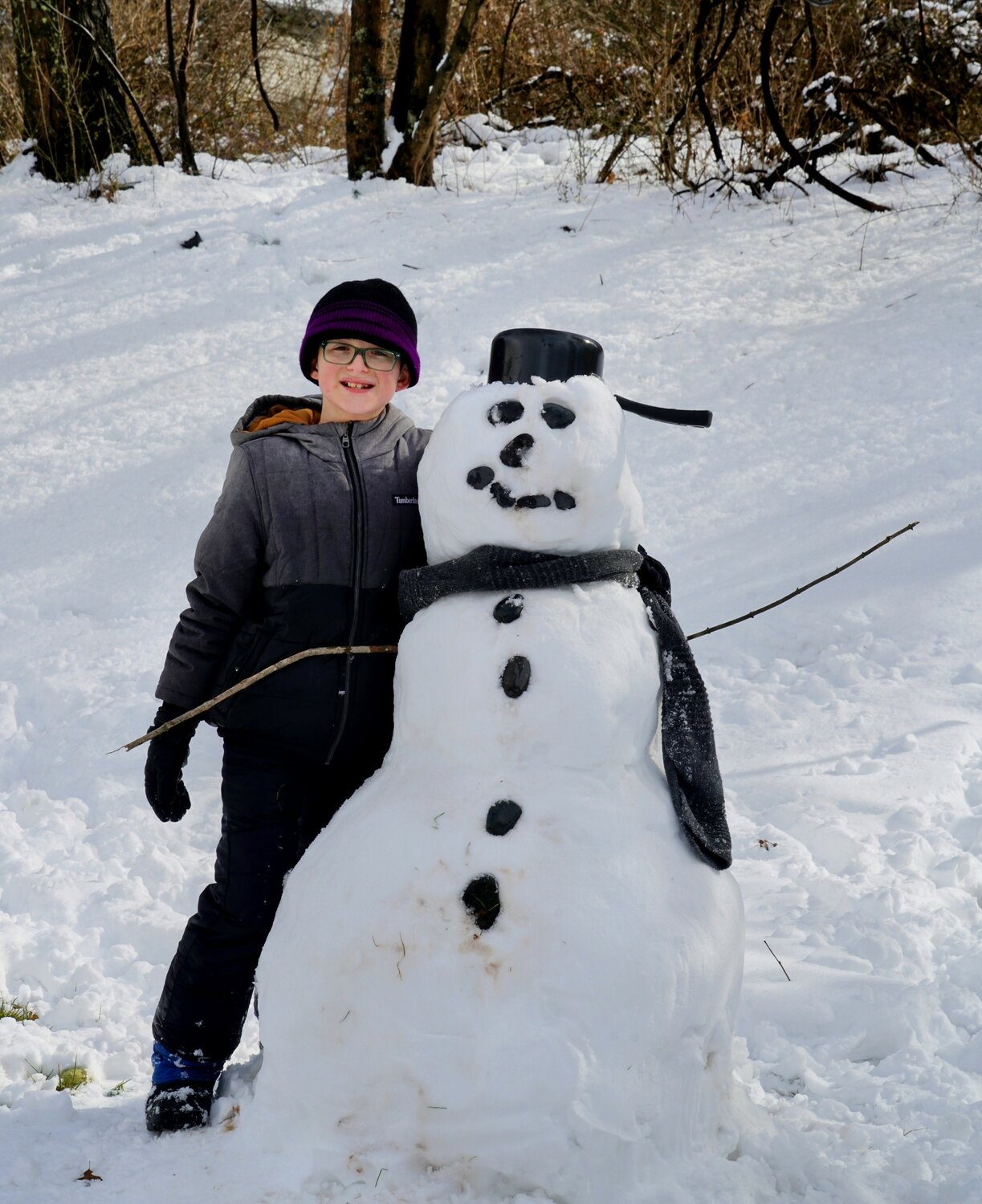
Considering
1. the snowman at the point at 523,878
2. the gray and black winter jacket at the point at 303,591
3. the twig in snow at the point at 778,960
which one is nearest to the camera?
the snowman at the point at 523,878

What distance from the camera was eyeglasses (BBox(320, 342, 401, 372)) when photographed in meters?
2.26

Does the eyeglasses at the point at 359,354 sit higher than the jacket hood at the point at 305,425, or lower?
higher

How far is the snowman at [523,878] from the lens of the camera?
1657 mm

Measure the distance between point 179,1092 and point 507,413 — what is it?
1.38m

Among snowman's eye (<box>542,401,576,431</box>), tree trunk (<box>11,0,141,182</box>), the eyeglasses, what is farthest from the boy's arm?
tree trunk (<box>11,0,141,182</box>)

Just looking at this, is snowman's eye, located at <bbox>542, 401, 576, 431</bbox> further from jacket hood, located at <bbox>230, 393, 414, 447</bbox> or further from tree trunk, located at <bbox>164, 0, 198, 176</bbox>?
tree trunk, located at <bbox>164, 0, 198, 176</bbox>

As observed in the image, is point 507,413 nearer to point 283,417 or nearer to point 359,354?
point 359,354

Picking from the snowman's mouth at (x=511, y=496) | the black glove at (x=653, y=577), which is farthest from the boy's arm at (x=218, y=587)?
the black glove at (x=653, y=577)

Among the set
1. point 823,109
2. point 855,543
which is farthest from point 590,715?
point 823,109

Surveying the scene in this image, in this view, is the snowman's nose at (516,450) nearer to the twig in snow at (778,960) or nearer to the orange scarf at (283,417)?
the orange scarf at (283,417)

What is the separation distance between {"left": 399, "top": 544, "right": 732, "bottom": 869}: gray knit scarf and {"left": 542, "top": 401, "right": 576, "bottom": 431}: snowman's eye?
22 cm

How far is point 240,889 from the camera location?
2.14 metres

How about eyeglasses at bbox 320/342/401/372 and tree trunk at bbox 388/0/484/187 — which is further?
tree trunk at bbox 388/0/484/187

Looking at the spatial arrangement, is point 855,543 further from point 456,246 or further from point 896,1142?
point 456,246
